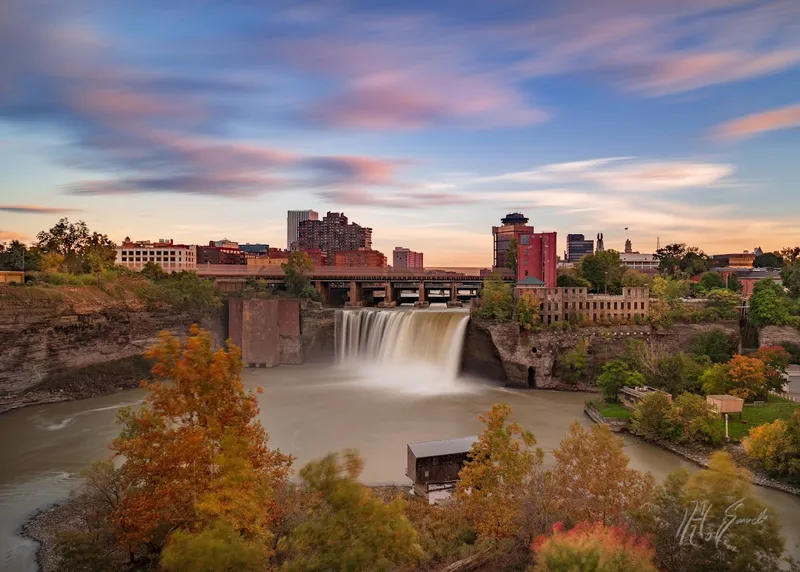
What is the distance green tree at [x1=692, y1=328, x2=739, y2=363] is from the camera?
3806 cm

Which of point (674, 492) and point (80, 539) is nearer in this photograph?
point (674, 492)

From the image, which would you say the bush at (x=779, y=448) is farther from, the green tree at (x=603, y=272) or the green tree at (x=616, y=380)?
the green tree at (x=603, y=272)

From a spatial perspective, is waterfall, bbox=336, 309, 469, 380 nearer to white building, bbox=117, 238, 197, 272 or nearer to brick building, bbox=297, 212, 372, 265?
white building, bbox=117, 238, 197, 272

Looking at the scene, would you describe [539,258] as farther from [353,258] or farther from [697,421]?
[353,258]

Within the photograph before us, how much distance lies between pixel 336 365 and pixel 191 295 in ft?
50.1

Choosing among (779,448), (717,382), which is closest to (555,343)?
(717,382)

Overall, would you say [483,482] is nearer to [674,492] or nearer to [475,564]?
[475,564]

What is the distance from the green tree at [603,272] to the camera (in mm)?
54500

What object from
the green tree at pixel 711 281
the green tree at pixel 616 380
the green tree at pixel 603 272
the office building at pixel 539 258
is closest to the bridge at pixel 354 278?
the office building at pixel 539 258

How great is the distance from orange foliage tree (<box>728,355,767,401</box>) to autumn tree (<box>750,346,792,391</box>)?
61 centimetres

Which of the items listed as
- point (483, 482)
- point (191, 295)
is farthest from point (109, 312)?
point (483, 482)

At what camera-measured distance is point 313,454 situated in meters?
26.3

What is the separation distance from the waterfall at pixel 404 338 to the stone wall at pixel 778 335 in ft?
74.0

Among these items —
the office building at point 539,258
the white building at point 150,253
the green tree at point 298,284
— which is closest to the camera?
the office building at point 539,258
